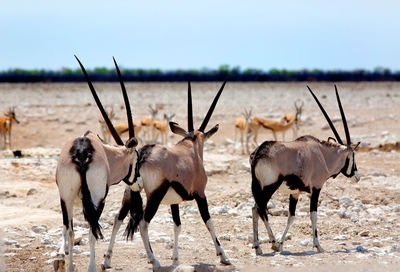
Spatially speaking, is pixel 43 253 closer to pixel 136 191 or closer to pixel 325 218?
pixel 136 191

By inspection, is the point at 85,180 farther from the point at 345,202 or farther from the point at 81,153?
the point at 345,202

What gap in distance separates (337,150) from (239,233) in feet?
6.88

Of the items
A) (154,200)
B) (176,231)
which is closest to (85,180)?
(154,200)

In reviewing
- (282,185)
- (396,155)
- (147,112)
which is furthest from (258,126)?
(282,185)

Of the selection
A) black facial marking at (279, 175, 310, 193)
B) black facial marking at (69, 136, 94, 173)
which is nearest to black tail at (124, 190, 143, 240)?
black facial marking at (69, 136, 94, 173)

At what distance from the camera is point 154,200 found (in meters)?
7.99

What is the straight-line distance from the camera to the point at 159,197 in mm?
8016

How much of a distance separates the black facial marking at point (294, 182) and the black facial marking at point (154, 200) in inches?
76.1

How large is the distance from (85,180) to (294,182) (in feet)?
11.1

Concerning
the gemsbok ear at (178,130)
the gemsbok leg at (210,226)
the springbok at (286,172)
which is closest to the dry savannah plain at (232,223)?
the gemsbok leg at (210,226)

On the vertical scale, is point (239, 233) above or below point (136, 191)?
below

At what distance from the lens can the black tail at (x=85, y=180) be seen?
711 centimetres

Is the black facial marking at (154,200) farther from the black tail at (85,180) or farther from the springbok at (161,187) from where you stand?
the black tail at (85,180)

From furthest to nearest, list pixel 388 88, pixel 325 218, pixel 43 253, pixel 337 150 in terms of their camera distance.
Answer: pixel 388 88
pixel 325 218
pixel 337 150
pixel 43 253
